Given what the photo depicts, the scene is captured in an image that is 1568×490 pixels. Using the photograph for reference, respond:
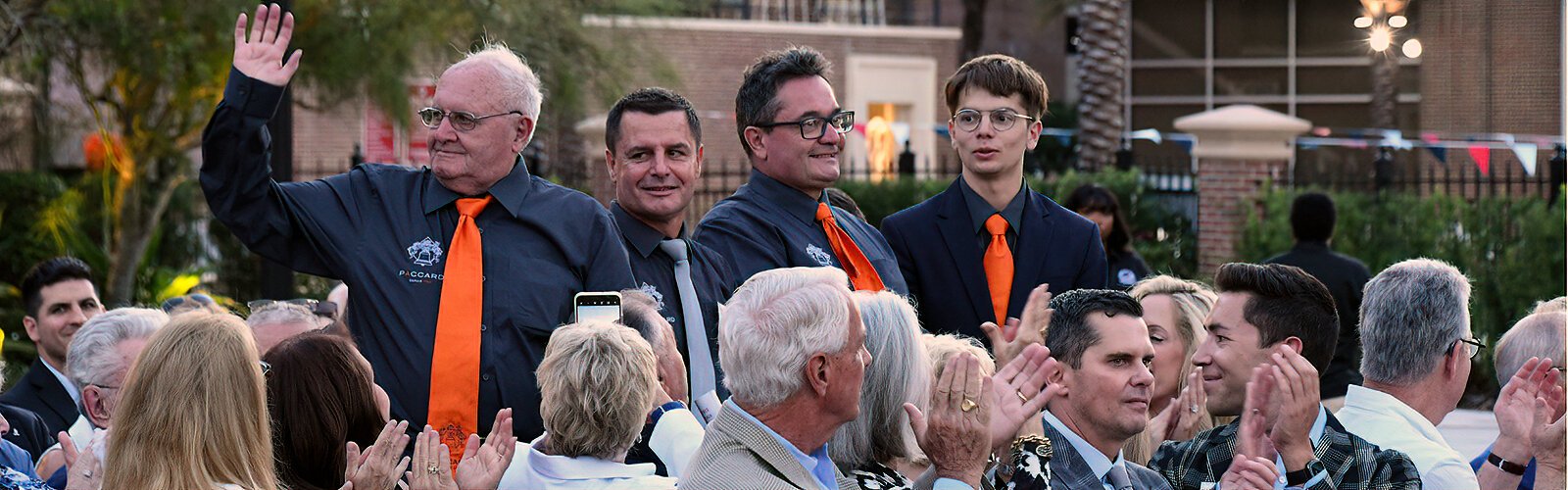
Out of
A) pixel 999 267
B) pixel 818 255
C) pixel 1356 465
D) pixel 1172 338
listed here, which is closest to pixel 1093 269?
pixel 999 267

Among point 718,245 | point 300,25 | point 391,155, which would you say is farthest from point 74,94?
point 718,245

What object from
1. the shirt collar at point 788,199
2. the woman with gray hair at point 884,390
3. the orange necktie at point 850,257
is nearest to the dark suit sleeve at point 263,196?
the shirt collar at point 788,199

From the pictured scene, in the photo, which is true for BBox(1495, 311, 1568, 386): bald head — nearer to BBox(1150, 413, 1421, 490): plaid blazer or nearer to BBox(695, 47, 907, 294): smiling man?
BBox(1150, 413, 1421, 490): plaid blazer

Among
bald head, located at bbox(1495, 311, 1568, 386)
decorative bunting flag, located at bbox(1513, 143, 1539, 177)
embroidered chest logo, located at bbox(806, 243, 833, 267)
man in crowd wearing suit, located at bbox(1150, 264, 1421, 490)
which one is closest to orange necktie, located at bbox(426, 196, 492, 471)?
embroidered chest logo, located at bbox(806, 243, 833, 267)

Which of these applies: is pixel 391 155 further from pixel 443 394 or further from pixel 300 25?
pixel 443 394

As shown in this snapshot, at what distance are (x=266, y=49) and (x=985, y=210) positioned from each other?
7.50 ft

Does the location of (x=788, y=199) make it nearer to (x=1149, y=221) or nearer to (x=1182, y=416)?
(x=1182, y=416)

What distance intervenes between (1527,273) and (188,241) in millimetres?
11969

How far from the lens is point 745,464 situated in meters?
3.40

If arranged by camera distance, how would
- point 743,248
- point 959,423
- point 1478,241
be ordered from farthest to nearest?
1. point 1478,241
2. point 743,248
3. point 959,423

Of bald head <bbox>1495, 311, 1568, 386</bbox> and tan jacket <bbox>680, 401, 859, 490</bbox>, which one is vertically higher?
bald head <bbox>1495, 311, 1568, 386</bbox>

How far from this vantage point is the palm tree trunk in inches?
816

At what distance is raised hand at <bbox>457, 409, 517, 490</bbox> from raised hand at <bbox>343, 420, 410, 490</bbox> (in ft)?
0.48

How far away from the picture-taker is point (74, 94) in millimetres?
20734
